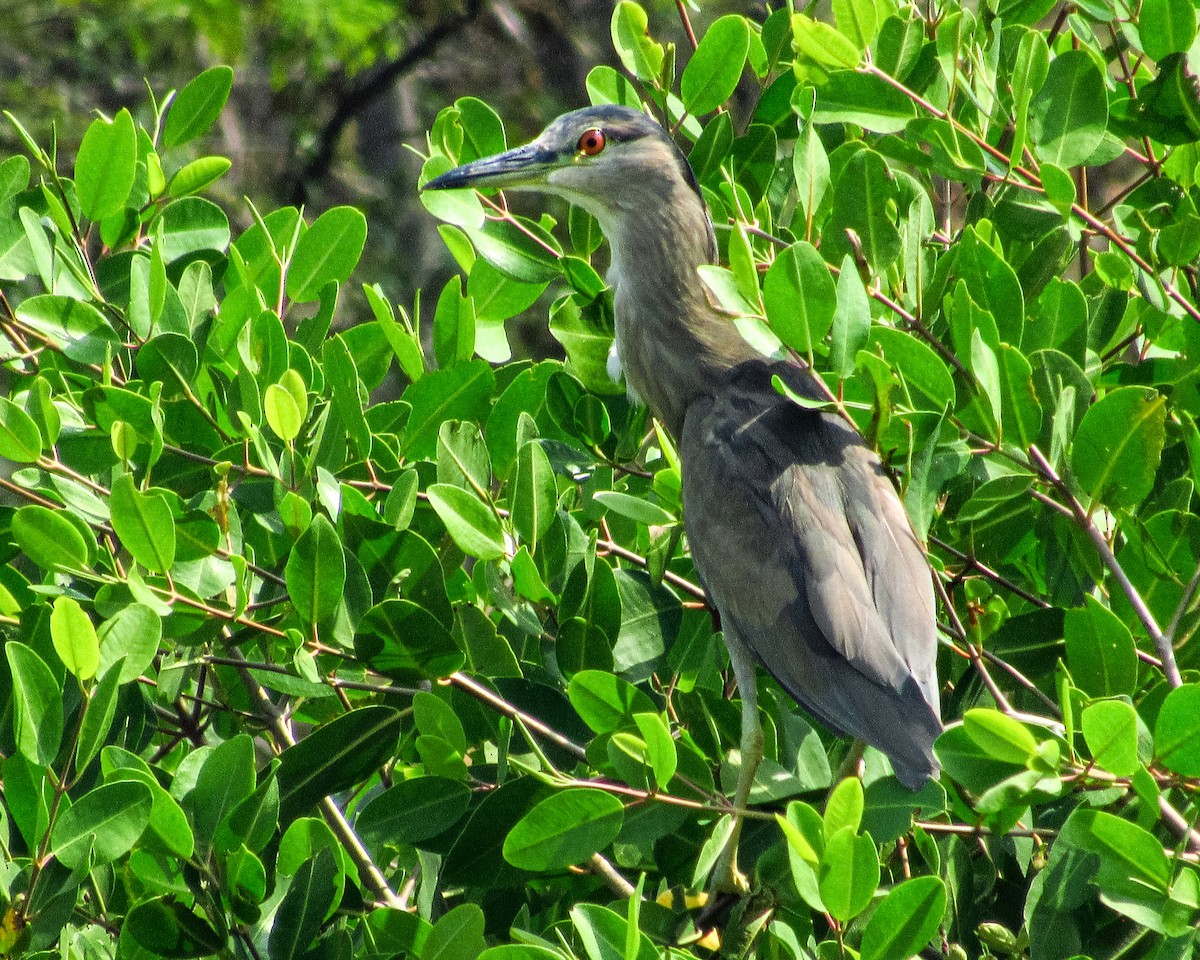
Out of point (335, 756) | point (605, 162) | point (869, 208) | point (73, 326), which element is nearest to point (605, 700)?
point (335, 756)

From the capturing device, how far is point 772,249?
105 inches

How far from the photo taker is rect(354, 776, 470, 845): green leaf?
2074mm

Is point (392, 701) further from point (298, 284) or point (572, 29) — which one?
point (572, 29)

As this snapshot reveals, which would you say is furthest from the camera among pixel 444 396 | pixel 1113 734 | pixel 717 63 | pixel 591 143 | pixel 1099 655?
pixel 591 143

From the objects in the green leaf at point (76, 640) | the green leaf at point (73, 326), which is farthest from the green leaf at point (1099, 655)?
the green leaf at point (73, 326)

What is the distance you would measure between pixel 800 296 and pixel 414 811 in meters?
0.96

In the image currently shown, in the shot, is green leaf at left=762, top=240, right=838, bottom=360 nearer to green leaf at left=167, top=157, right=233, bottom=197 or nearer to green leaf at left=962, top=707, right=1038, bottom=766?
green leaf at left=962, top=707, right=1038, bottom=766

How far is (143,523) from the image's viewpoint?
2.01 metres

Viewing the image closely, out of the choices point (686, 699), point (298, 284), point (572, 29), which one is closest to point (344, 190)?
point (572, 29)

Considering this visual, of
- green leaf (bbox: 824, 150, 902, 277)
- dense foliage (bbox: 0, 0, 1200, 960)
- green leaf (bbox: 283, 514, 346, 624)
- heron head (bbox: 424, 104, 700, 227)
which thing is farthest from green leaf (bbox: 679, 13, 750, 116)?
green leaf (bbox: 283, 514, 346, 624)

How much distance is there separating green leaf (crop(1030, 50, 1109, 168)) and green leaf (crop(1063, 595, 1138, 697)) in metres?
0.85

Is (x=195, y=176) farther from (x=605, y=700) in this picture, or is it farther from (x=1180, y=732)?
(x=1180, y=732)

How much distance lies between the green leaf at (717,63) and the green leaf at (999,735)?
58.2 inches

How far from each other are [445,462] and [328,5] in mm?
6616
